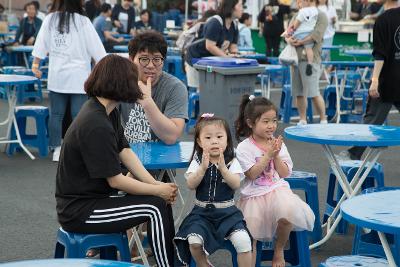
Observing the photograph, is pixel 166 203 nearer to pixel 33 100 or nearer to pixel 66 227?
pixel 66 227

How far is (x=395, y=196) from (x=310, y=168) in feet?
16.9

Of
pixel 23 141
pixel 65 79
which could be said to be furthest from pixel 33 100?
pixel 65 79

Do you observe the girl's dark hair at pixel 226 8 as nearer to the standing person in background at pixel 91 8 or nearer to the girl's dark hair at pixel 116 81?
the girl's dark hair at pixel 116 81

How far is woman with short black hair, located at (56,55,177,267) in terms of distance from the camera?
173 inches

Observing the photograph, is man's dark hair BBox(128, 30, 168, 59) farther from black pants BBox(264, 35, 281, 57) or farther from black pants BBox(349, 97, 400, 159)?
black pants BBox(264, 35, 281, 57)

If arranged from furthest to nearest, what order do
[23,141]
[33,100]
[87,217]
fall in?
[33,100], [23,141], [87,217]

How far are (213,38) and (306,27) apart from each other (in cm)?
139

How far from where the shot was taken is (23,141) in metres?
10.2

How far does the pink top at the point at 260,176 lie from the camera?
5125mm

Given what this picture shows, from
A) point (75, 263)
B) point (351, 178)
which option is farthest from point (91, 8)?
point (75, 263)

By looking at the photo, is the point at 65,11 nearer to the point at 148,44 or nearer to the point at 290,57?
the point at 148,44

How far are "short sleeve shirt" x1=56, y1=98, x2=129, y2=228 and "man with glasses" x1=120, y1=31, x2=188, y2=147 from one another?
2.75 feet

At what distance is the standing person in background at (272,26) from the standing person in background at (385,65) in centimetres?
1254

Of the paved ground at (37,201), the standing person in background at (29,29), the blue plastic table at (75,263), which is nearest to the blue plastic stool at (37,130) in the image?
the paved ground at (37,201)
